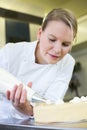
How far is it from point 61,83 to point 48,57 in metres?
0.20

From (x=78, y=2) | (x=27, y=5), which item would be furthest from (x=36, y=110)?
(x=78, y=2)

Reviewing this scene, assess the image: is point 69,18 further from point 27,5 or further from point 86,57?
point 86,57

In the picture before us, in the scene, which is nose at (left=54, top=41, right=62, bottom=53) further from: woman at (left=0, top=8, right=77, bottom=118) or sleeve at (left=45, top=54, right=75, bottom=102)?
sleeve at (left=45, top=54, right=75, bottom=102)

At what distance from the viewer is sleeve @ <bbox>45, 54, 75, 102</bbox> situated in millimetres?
1263

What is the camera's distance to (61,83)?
134cm

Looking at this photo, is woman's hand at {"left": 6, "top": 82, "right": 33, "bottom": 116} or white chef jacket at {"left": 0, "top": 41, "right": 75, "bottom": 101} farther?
white chef jacket at {"left": 0, "top": 41, "right": 75, "bottom": 101}

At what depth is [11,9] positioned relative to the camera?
2678mm

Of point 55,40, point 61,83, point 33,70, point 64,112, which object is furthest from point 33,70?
point 64,112

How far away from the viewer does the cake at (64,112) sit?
670 millimetres

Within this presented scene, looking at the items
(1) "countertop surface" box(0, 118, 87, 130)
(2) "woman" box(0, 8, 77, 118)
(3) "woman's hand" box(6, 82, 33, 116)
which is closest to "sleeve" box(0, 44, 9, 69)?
(2) "woman" box(0, 8, 77, 118)

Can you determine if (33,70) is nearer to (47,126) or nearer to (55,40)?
(55,40)

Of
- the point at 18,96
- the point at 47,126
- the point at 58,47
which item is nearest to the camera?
the point at 47,126

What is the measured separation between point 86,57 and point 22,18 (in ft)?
4.25

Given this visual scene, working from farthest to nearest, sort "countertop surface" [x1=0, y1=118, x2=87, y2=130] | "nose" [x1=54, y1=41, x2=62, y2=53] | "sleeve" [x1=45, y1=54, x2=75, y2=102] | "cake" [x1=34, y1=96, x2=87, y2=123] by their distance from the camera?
"sleeve" [x1=45, y1=54, x2=75, y2=102], "nose" [x1=54, y1=41, x2=62, y2=53], "cake" [x1=34, y1=96, x2=87, y2=123], "countertop surface" [x1=0, y1=118, x2=87, y2=130]
